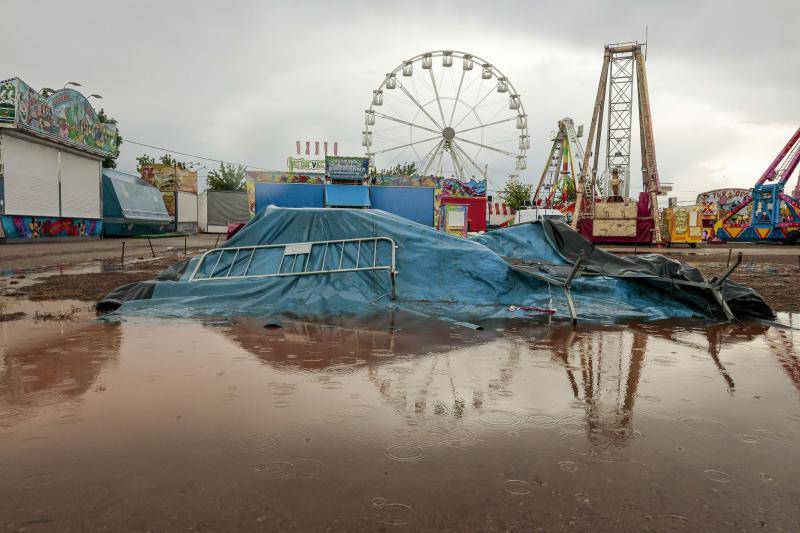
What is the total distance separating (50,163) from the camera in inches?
882

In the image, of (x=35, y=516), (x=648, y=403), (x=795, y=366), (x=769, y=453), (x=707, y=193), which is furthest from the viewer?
(x=707, y=193)

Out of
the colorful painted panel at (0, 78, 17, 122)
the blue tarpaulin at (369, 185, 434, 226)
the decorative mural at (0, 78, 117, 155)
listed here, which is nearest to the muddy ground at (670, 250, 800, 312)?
the blue tarpaulin at (369, 185, 434, 226)

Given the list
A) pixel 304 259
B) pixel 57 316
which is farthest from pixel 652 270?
pixel 57 316

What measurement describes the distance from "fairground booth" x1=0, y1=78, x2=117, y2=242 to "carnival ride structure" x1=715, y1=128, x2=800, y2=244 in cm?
3427

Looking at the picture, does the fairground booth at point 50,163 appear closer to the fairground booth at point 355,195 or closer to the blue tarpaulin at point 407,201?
the fairground booth at point 355,195

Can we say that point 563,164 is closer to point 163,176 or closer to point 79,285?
point 163,176

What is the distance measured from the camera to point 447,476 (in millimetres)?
2061

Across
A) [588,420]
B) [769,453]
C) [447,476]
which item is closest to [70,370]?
[447,476]

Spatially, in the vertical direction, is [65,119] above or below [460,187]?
above

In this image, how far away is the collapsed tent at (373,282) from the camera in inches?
239

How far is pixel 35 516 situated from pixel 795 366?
4815 mm

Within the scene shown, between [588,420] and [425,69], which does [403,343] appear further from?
[425,69]

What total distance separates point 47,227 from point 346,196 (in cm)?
1296

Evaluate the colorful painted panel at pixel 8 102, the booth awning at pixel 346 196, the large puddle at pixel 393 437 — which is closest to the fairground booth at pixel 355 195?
the booth awning at pixel 346 196
